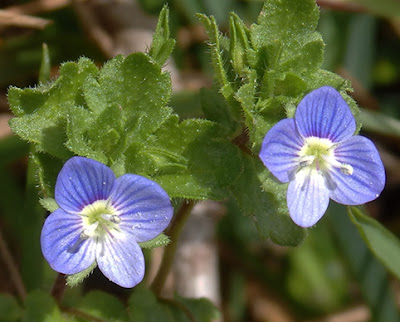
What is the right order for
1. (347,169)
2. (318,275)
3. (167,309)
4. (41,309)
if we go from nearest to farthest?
(347,169) < (41,309) < (167,309) < (318,275)

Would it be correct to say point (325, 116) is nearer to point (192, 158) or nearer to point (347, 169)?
point (347, 169)

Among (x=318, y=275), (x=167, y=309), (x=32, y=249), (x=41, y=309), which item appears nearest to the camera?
(x=41, y=309)

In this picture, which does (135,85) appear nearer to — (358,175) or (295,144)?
(295,144)

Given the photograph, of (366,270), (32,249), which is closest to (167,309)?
(32,249)

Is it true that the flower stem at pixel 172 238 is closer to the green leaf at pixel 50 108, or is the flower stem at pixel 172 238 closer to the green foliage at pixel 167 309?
the green foliage at pixel 167 309

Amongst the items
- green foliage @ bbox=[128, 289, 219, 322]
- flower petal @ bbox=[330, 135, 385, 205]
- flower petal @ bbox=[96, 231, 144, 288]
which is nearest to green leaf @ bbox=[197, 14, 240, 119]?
flower petal @ bbox=[330, 135, 385, 205]

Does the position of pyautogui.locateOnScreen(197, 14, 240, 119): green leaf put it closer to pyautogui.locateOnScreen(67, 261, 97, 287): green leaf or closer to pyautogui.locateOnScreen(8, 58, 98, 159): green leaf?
pyautogui.locateOnScreen(8, 58, 98, 159): green leaf
